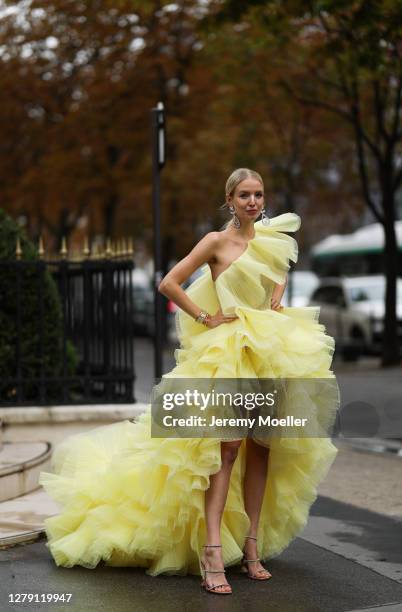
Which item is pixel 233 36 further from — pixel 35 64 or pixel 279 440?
pixel 279 440

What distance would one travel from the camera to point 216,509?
490 centimetres

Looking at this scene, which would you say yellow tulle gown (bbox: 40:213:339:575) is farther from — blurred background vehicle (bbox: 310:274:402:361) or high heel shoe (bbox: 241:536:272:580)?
blurred background vehicle (bbox: 310:274:402:361)

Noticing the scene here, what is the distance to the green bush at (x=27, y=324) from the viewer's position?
850 cm

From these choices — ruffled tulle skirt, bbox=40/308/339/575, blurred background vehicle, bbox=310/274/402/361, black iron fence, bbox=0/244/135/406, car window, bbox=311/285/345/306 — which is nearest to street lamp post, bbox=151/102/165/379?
black iron fence, bbox=0/244/135/406

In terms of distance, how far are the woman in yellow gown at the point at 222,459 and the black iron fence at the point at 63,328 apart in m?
3.22

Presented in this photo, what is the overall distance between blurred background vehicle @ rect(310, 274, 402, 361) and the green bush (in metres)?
13.2

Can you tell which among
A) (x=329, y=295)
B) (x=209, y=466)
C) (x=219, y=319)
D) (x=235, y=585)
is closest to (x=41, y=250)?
(x=219, y=319)

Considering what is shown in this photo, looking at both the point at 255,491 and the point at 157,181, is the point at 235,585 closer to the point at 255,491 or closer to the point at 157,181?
the point at 255,491

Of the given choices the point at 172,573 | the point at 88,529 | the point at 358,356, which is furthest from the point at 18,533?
the point at 358,356

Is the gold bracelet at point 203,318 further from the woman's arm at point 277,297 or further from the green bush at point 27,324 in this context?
the green bush at point 27,324

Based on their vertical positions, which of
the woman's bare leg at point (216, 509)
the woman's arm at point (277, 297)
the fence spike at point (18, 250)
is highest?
the fence spike at point (18, 250)

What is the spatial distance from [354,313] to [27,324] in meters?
15.4

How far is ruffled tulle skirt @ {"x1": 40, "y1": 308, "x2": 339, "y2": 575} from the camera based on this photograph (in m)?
Answer: 4.85

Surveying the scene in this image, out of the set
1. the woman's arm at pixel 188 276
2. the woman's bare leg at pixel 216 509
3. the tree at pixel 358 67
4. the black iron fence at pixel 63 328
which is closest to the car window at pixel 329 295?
the tree at pixel 358 67
